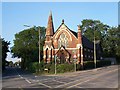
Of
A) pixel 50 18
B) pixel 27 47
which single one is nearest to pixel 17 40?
pixel 27 47

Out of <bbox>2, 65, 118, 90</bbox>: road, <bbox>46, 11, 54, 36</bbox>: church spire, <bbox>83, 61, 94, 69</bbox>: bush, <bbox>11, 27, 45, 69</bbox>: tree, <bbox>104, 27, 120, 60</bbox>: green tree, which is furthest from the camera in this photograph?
<bbox>104, 27, 120, 60</bbox>: green tree

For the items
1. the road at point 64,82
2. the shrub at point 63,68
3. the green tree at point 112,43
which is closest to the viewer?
the road at point 64,82

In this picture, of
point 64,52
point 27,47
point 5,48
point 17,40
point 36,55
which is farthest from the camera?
point 17,40

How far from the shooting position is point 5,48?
282ft

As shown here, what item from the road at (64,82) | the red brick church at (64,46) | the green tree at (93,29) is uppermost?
the green tree at (93,29)

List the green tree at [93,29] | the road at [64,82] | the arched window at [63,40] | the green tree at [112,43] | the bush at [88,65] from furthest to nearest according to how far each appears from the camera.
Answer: the green tree at [93,29], the green tree at [112,43], the arched window at [63,40], the bush at [88,65], the road at [64,82]

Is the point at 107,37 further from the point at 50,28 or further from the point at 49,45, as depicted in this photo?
the point at 49,45

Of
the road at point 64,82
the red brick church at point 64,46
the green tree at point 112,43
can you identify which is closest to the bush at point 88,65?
the red brick church at point 64,46

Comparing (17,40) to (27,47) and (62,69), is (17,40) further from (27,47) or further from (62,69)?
(62,69)

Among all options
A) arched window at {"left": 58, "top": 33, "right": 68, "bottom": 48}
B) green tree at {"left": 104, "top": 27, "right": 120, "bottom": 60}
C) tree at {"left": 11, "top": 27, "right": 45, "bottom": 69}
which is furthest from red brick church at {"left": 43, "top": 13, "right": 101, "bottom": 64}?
green tree at {"left": 104, "top": 27, "right": 120, "bottom": 60}

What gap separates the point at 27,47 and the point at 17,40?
9744 millimetres

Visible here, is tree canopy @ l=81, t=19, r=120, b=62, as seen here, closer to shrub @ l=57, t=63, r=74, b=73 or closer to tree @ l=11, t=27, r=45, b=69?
tree @ l=11, t=27, r=45, b=69

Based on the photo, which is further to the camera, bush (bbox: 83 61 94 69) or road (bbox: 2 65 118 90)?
bush (bbox: 83 61 94 69)

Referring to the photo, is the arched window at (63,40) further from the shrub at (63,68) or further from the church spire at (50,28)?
the shrub at (63,68)
